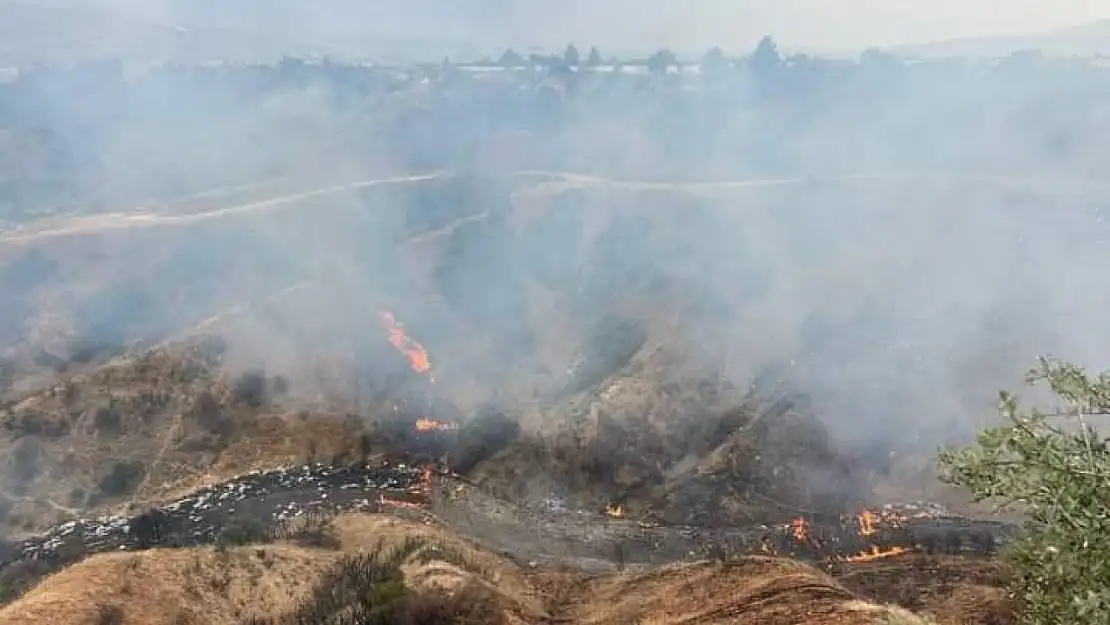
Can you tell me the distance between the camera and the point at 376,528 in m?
31.0

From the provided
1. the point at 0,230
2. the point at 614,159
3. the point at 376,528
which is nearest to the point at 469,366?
the point at 376,528

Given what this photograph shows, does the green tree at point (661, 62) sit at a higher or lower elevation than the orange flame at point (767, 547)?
higher

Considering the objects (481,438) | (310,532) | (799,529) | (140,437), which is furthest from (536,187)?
(310,532)

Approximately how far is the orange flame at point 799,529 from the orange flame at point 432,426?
1726cm

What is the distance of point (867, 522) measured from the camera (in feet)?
111

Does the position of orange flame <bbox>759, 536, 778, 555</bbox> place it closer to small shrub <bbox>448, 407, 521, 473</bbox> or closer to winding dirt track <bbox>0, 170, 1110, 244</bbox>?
small shrub <bbox>448, 407, 521, 473</bbox>

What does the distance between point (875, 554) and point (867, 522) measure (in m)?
3.02

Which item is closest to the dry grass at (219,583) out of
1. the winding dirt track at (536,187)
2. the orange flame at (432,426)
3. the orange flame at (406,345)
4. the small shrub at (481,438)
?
the small shrub at (481,438)

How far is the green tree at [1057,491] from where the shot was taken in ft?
26.2

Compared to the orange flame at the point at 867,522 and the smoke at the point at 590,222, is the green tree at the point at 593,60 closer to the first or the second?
the smoke at the point at 590,222

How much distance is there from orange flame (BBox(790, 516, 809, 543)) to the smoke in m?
6.45

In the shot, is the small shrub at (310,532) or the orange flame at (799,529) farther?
the orange flame at (799,529)

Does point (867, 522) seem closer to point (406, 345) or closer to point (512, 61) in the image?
point (406, 345)

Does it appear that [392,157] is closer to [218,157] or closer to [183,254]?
[218,157]
